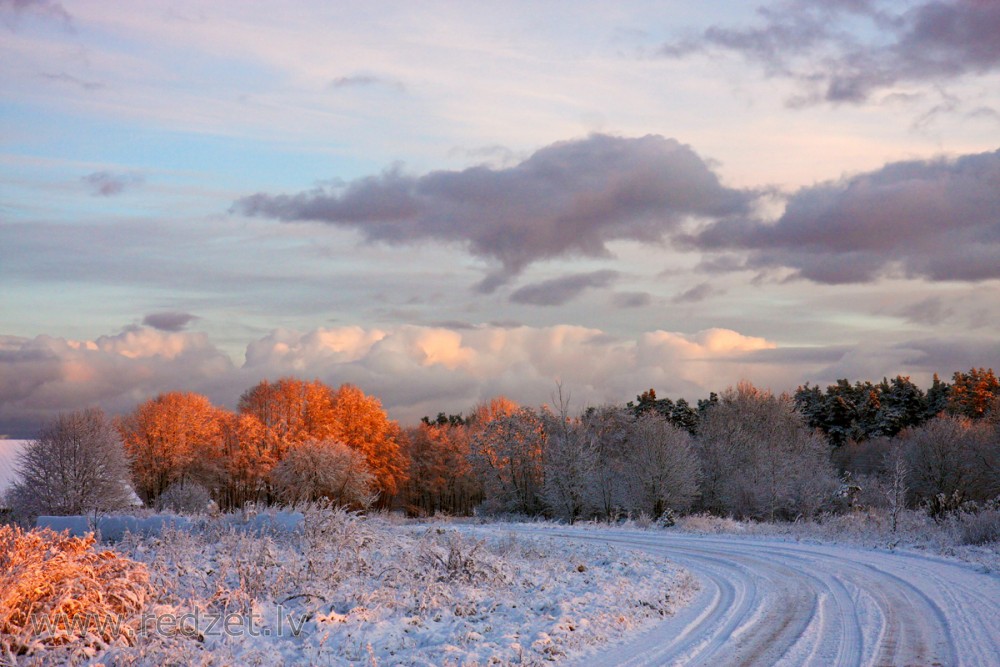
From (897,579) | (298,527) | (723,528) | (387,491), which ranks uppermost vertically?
(298,527)

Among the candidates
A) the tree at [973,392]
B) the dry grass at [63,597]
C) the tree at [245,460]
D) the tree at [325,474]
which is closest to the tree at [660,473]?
the tree at [325,474]

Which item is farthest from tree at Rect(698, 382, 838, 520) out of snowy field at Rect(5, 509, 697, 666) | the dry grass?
the dry grass

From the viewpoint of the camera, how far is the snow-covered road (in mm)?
11586

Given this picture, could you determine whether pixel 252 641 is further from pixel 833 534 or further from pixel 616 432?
pixel 616 432

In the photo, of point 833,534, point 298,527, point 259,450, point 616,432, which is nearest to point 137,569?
point 298,527

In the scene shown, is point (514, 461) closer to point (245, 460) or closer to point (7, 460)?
point (245, 460)

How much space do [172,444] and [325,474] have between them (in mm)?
18542

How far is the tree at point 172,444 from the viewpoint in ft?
255

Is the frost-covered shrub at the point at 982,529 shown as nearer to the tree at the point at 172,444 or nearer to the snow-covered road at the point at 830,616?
the snow-covered road at the point at 830,616

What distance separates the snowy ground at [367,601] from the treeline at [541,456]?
17879 millimetres

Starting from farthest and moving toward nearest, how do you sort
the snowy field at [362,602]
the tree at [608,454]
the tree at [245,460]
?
the tree at [245,460], the tree at [608,454], the snowy field at [362,602]

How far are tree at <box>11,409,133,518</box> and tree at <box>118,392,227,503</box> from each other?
34146 mm

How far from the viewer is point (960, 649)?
11680 millimetres

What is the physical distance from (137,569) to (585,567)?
11242 millimetres
